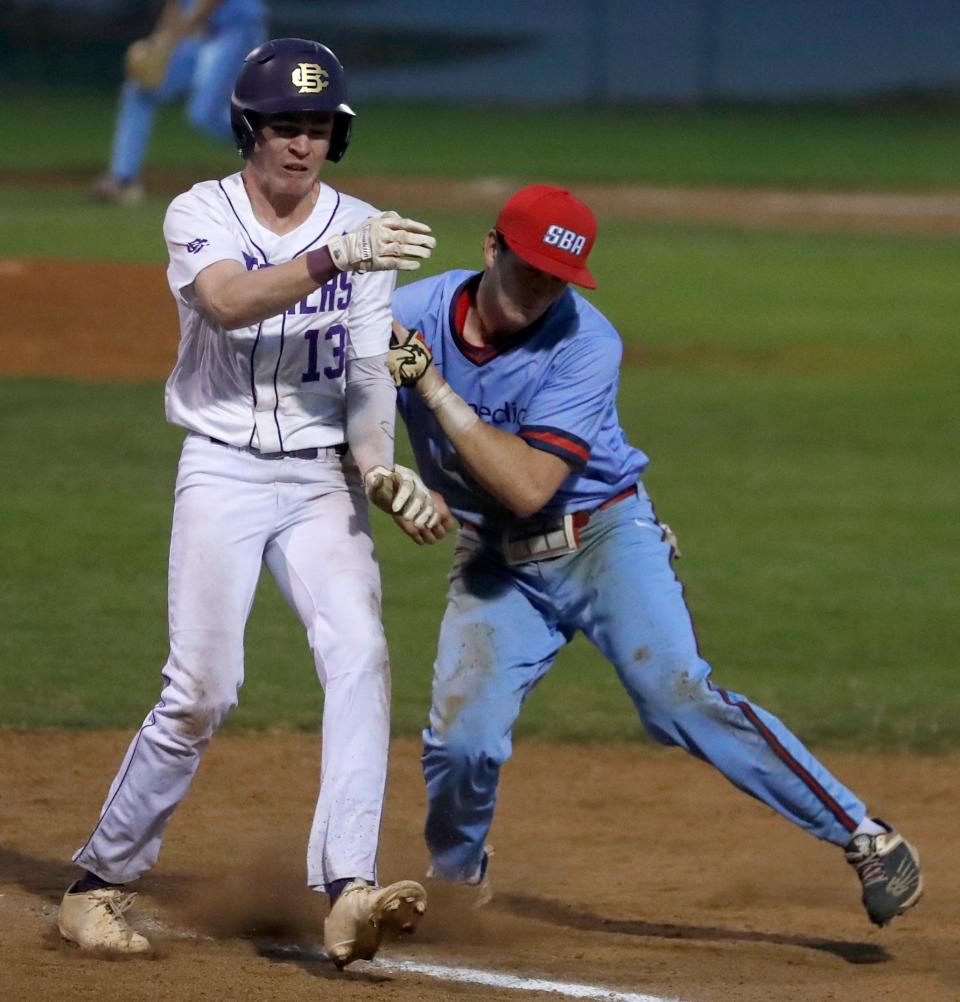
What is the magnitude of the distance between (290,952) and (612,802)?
1974 millimetres

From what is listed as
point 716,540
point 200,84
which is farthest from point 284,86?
point 200,84

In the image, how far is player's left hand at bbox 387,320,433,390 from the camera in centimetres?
457

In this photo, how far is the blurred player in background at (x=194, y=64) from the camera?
728 inches

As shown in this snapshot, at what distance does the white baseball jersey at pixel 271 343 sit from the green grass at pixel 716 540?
265 cm

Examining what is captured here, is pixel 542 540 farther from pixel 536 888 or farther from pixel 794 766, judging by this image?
pixel 536 888

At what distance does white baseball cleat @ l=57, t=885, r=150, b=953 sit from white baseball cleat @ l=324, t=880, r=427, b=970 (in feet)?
1.72

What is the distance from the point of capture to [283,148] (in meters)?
4.39

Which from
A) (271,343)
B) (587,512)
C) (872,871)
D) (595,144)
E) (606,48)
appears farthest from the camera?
(606,48)

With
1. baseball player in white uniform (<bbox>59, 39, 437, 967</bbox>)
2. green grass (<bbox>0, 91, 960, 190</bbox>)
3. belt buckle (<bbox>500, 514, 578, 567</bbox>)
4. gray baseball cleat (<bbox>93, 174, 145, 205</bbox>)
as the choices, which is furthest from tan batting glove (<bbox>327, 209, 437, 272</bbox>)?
green grass (<bbox>0, 91, 960, 190</bbox>)

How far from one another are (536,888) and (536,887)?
0.01m

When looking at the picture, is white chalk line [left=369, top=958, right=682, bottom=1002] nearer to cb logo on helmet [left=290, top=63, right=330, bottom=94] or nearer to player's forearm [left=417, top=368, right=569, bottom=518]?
player's forearm [left=417, top=368, right=569, bottom=518]

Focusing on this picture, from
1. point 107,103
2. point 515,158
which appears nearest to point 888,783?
point 515,158

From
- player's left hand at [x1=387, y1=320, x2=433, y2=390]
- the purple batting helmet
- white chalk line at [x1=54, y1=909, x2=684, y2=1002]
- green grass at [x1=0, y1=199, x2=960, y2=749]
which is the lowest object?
green grass at [x1=0, y1=199, x2=960, y2=749]

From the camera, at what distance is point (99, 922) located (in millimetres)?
4422
